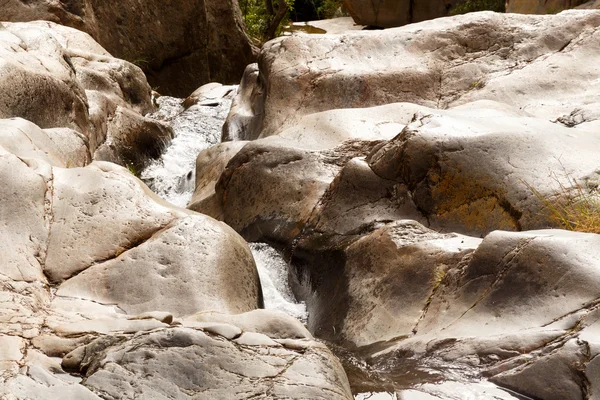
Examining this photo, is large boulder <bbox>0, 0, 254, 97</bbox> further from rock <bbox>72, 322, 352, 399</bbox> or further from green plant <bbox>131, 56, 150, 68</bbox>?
rock <bbox>72, 322, 352, 399</bbox>

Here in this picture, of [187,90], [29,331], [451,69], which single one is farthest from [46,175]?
[187,90]

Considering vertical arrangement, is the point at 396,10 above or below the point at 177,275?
below

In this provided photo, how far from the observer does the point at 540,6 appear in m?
19.2

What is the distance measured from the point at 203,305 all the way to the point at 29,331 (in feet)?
5.81

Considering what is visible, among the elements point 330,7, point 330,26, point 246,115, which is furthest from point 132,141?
point 330,7

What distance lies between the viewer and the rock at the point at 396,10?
23.8 metres

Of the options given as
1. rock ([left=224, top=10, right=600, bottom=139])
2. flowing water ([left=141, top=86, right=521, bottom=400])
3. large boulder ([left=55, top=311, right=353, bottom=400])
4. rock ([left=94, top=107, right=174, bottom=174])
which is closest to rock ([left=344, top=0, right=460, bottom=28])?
flowing water ([left=141, top=86, right=521, bottom=400])

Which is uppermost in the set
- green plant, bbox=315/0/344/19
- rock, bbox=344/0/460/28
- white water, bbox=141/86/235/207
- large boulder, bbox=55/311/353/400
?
large boulder, bbox=55/311/353/400

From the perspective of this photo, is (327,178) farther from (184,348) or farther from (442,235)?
(184,348)

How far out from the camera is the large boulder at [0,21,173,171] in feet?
32.1

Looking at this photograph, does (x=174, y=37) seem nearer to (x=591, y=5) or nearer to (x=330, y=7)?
(x=591, y=5)

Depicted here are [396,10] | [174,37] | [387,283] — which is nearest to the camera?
[387,283]

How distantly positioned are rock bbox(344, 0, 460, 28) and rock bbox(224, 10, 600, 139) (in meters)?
10.9

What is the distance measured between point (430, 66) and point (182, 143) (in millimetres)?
3887
